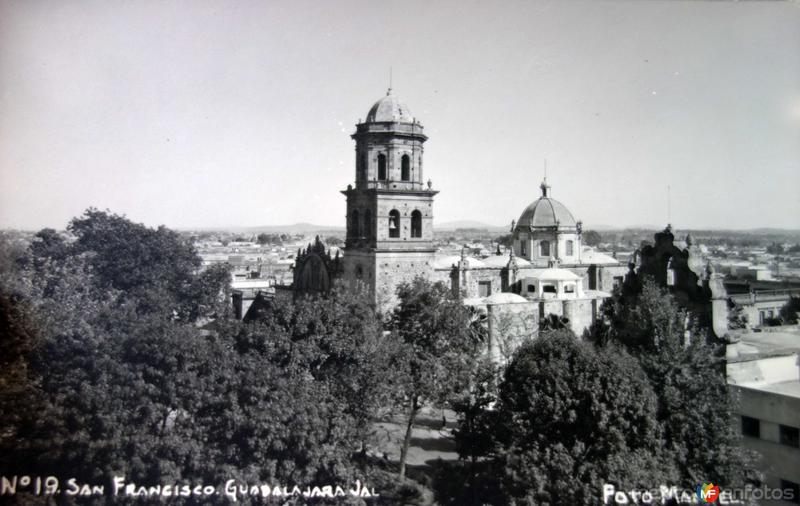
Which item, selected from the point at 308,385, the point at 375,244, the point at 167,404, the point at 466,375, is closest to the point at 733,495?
the point at 466,375

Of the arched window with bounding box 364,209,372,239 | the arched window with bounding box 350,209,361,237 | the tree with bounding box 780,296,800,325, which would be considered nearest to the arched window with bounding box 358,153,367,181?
the arched window with bounding box 364,209,372,239

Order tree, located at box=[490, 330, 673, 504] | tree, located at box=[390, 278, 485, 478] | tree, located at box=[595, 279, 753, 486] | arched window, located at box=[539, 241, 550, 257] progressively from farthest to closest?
arched window, located at box=[539, 241, 550, 257] < tree, located at box=[390, 278, 485, 478] < tree, located at box=[595, 279, 753, 486] < tree, located at box=[490, 330, 673, 504]

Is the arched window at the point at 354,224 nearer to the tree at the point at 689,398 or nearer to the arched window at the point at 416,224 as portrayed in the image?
the arched window at the point at 416,224

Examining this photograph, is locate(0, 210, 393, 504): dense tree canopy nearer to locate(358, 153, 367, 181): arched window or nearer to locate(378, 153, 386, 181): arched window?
locate(358, 153, 367, 181): arched window

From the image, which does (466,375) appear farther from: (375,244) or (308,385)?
(375,244)

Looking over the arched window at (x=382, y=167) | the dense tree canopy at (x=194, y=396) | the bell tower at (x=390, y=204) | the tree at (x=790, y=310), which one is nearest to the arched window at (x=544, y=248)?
the bell tower at (x=390, y=204)

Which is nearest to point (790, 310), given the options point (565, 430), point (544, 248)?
point (544, 248)
